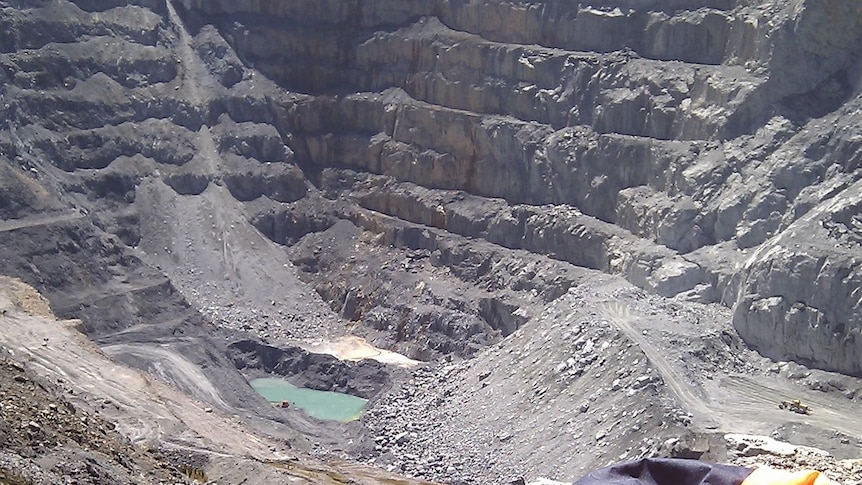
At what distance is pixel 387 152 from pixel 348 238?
3.78m

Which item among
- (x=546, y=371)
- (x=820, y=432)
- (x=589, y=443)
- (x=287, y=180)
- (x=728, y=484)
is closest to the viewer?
(x=728, y=484)

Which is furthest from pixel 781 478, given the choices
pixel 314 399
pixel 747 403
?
pixel 314 399

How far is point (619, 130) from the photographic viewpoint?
39.4 metres

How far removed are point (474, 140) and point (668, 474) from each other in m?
35.3

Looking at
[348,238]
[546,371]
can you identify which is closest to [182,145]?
[348,238]

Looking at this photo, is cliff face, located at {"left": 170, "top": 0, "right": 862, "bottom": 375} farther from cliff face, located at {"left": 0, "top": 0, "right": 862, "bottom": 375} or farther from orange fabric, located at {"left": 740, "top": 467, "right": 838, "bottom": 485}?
orange fabric, located at {"left": 740, "top": 467, "right": 838, "bottom": 485}

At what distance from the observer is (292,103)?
4934 centimetres

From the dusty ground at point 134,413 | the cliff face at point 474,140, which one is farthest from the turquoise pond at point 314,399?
the dusty ground at point 134,413

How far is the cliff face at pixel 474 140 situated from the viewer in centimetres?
3262

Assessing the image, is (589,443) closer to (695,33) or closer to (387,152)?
(695,33)

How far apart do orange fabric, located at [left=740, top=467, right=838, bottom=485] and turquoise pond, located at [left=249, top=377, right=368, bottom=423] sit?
93.1 feet

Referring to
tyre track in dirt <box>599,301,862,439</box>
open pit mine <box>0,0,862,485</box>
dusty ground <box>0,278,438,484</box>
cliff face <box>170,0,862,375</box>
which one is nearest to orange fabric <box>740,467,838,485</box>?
open pit mine <box>0,0,862,485</box>

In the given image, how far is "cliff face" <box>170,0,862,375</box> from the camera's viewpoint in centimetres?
3097

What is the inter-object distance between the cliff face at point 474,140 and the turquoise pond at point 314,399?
13.1 feet
